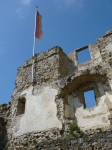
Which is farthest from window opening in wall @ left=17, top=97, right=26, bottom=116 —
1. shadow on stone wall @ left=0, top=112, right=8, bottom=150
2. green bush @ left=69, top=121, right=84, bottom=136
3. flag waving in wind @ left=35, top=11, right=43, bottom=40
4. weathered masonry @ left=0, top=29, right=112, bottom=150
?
flag waving in wind @ left=35, top=11, right=43, bottom=40

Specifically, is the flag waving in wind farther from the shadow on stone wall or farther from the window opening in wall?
the shadow on stone wall

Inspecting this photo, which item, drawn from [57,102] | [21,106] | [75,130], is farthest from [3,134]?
[75,130]

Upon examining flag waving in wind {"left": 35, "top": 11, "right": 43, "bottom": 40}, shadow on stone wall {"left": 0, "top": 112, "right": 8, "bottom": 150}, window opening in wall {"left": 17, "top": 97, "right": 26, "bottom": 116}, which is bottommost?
shadow on stone wall {"left": 0, "top": 112, "right": 8, "bottom": 150}

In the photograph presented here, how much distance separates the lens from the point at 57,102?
640cm

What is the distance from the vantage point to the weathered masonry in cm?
584

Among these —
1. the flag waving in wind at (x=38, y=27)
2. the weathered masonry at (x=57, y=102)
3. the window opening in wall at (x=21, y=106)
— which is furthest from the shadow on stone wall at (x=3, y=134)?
the flag waving in wind at (x=38, y=27)

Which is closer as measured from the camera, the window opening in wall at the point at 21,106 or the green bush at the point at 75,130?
the green bush at the point at 75,130

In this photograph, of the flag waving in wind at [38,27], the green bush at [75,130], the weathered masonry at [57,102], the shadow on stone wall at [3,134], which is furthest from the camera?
the flag waving in wind at [38,27]

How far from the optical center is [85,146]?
4.50 meters

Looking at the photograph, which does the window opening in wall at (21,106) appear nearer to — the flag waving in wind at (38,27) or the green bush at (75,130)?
the green bush at (75,130)

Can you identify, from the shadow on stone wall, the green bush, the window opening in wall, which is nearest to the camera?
the green bush

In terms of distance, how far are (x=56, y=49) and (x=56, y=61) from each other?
877mm

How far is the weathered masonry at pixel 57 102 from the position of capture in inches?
230

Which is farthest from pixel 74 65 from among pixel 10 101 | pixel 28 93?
pixel 10 101
